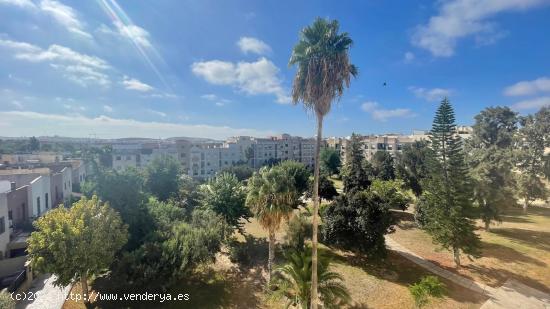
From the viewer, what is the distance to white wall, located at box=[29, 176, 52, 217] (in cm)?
2883

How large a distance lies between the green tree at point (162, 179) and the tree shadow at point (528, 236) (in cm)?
4330

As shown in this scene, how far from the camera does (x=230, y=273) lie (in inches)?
818

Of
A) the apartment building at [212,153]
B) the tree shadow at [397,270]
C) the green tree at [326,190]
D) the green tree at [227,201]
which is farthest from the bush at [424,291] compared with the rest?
the apartment building at [212,153]

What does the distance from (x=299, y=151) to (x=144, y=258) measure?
300ft

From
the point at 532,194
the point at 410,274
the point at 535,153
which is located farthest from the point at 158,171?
the point at 535,153

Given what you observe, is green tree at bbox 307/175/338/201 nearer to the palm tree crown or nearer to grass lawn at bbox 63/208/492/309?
grass lawn at bbox 63/208/492/309

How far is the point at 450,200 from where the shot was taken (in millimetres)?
21594

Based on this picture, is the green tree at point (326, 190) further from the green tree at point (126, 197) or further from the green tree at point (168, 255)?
the green tree at point (126, 197)

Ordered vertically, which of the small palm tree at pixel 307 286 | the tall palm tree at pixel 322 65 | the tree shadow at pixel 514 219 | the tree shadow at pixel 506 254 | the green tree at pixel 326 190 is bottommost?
the tree shadow at pixel 514 219

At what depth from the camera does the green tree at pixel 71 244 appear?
14.8 metres

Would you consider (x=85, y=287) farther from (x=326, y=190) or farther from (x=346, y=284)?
(x=326, y=190)

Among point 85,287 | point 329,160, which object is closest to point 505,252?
point 85,287

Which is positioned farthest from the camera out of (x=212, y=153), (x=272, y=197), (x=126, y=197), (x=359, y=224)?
(x=212, y=153)

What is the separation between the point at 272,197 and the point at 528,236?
30.8 metres
